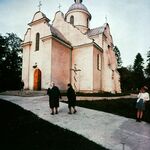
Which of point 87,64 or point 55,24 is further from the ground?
point 55,24

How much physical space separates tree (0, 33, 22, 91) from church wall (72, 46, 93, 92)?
11.2m

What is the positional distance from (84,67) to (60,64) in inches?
130

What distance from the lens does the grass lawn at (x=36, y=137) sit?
6729mm

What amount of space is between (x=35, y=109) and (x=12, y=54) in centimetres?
3034

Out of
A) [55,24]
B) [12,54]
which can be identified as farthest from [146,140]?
[12,54]

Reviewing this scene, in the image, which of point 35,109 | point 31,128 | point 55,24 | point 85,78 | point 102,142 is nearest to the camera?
point 102,142

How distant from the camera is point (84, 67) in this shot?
26.5m

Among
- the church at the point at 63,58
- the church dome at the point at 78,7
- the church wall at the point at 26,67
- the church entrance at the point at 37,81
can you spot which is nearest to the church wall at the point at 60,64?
the church at the point at 63,58

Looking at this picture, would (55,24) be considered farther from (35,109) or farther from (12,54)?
(35,109)

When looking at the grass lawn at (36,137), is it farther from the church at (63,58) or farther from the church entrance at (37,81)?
the church entrance at (37,81)

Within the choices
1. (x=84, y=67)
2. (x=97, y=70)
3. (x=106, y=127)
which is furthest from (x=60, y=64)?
(x=106, y=127)

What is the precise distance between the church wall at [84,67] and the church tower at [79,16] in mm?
6541

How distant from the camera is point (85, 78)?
26.2 meters

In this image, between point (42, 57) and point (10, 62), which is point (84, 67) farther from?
point (10, 62)
